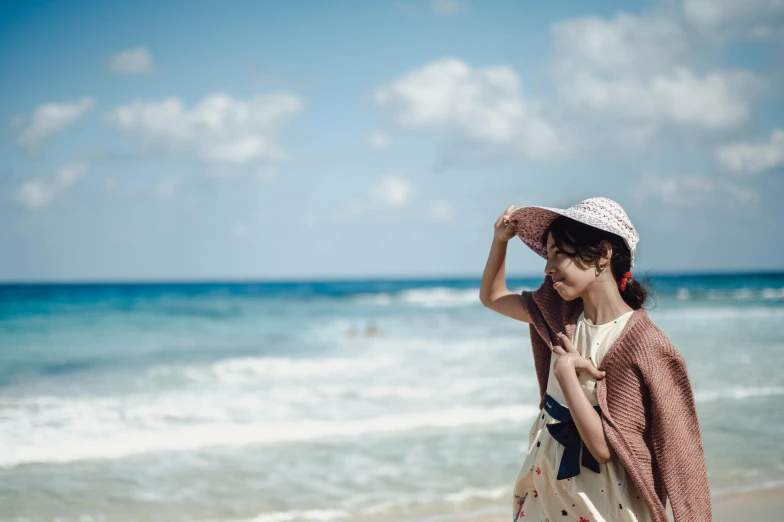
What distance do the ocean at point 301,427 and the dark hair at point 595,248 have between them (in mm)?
178

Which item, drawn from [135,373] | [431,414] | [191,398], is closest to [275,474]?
[431,414]

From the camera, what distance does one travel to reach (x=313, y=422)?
7520mm

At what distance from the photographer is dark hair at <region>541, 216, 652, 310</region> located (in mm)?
2115

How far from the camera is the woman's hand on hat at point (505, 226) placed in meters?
2.38

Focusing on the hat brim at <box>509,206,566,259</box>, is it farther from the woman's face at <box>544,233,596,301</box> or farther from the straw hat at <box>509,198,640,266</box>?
the woman's face at <box>544,233,596,301</box>

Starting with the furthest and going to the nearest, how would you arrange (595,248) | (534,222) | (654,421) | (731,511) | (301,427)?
(301,427)
(731,511)
(534,222)
(595,248)
(654,421)

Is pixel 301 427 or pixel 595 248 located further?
pixel 301 427

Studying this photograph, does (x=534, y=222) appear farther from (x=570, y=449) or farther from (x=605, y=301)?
(x=570, y=449)

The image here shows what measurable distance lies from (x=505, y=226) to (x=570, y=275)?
0.36m

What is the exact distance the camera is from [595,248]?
2111mm

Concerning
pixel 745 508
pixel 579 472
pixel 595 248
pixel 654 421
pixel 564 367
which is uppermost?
pixel 595 248

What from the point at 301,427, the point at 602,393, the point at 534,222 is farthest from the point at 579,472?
the point at 301,427

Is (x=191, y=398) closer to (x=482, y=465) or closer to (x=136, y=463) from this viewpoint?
(x=136, y=463)

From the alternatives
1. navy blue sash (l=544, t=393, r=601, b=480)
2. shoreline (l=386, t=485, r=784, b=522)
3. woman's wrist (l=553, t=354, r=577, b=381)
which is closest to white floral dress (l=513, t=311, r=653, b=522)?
navy blue sash (l=544, t=393, r=601, b=480)
